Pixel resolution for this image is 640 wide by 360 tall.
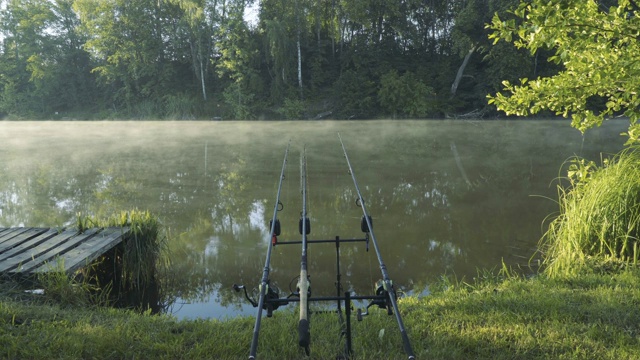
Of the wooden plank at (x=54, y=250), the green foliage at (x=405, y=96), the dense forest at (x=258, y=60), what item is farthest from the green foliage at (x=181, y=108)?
the wooden plank at (x=54, y=250)

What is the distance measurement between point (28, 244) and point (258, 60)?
1236 inches

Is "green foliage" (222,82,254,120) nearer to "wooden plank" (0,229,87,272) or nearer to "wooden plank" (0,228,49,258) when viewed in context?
"wooden plank" (0,228,49,258)

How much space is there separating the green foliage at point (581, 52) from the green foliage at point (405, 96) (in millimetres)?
28125

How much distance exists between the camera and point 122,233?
16.2 feet

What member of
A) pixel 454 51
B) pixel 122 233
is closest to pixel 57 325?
pixel 122 233

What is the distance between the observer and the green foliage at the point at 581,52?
3186 millimetres

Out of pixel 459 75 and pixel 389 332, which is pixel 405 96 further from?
pixel 389 332

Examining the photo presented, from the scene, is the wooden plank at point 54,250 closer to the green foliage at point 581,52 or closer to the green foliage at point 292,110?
the green foliage at point 581,52

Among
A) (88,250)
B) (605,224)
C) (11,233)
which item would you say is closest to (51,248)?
(88,250)

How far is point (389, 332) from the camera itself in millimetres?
3014

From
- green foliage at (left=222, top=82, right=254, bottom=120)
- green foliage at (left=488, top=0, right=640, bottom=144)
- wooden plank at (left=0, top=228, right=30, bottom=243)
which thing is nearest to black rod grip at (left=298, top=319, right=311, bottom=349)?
green foliage at (left=488, top=0, right=640, bottom=144)

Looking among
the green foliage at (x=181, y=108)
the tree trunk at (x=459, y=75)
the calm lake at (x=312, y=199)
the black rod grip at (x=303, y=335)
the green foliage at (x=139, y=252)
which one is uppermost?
the tree trunk at (x=459, y=75)

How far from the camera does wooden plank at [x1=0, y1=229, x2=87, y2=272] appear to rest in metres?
4.07

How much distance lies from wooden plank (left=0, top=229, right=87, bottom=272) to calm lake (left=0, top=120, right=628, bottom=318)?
1167mm
